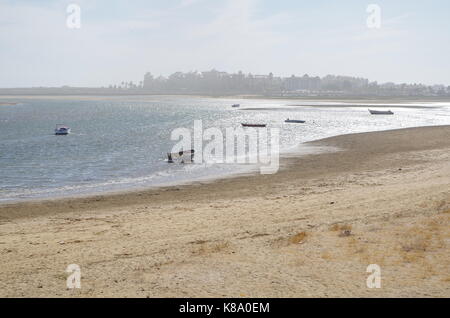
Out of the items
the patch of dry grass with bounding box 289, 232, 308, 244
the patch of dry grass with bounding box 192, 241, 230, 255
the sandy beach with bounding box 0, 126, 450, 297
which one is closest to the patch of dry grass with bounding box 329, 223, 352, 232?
the sandy beach with bounding box 0, 126, 450, 297

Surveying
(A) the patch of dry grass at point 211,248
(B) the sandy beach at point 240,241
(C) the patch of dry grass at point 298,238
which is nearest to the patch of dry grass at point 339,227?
(B) the sandy beach at point 240,241

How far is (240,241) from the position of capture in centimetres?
1470

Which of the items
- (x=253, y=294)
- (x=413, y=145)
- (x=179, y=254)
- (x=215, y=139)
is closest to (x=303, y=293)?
(x=253, y=294)

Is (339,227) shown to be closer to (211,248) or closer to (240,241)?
(240,241)

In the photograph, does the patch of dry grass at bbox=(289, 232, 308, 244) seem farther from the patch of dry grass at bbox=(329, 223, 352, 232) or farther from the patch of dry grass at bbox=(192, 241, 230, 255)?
the patch of dry grass at bbox=(192, 241, 230, 255)

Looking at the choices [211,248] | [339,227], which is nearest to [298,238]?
[339,227]

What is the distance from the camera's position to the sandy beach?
11.3 m

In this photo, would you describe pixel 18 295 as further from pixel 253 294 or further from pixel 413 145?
pixel 413 145

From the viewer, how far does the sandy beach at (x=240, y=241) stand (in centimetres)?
1128

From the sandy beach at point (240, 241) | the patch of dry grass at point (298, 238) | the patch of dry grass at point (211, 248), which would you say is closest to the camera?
the sandy beach at point (240, 241)

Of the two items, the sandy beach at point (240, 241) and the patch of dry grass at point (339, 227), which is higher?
the patch of dry grass at point (339, 227)

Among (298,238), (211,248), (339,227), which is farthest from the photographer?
(339,227)

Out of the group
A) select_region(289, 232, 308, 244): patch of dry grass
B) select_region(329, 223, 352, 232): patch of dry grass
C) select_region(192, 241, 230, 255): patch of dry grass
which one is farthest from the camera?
select_region(329, 223, 352, 232): patch of dry grass

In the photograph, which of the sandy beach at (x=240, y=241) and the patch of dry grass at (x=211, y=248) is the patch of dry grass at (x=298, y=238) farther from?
the patch of dry grass at (x=211, y=248)
